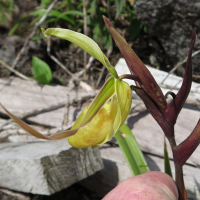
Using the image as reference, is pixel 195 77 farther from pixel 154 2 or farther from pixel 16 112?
pixel 16 112

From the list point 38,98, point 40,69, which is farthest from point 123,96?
point 40,69

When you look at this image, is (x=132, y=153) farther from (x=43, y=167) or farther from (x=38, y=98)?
(x=38, y=98)

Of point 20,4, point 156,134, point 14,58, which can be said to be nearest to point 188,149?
point 156,134

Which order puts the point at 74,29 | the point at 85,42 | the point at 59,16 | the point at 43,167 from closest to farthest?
the point at 85,42, the point at 43,167, the point at 59,16, the point at 74,29

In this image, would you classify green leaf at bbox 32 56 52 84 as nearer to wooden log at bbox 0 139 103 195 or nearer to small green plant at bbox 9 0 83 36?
small green plant at bbox 9 0 83 36

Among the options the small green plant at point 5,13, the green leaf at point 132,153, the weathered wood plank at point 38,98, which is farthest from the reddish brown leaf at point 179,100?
the small green plant at point 5,13
